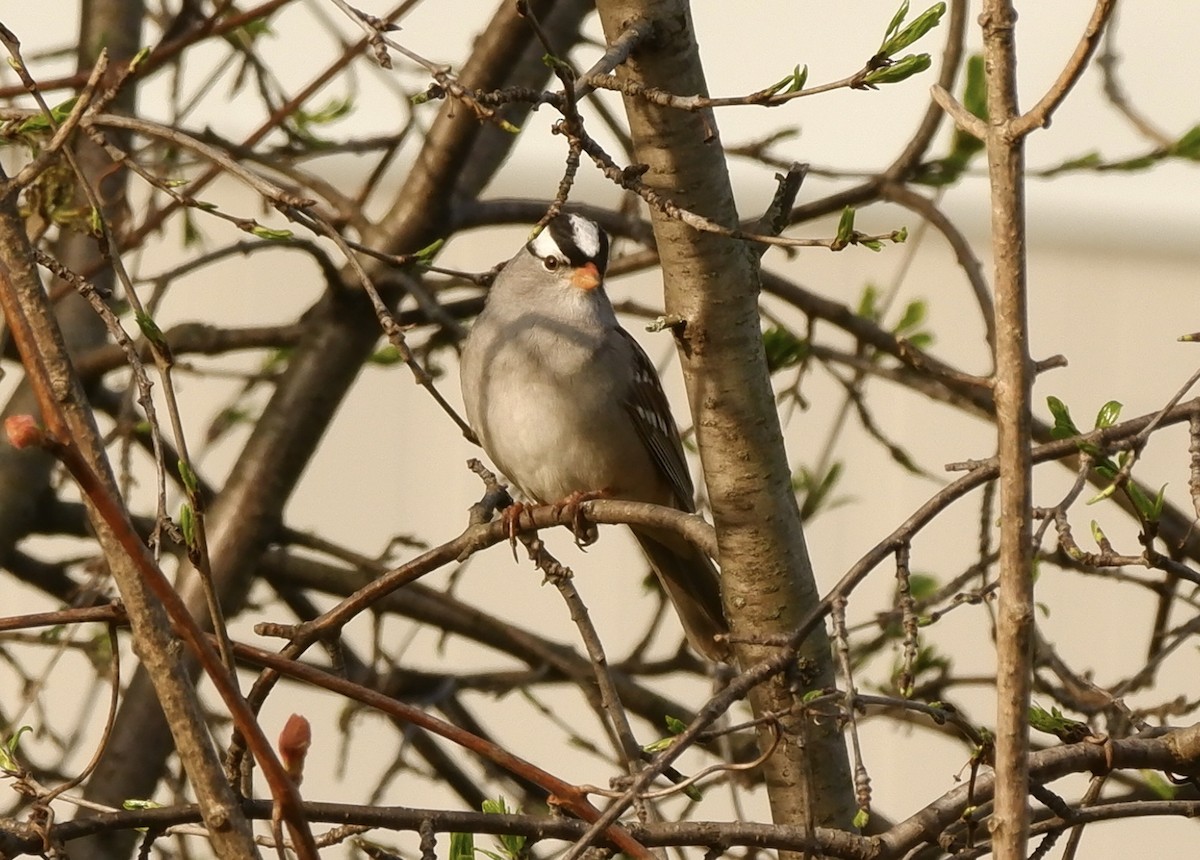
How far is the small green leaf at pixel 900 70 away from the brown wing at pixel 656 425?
1920mm

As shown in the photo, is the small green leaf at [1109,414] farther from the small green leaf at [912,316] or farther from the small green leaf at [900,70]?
the small green leaf at [912,316]

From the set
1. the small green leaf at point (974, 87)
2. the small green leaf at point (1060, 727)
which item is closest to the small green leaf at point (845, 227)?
the small green leaf at point (1060, 727)

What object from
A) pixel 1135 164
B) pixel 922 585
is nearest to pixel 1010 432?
pixel 1135 164

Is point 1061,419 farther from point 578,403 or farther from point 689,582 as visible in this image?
point 689,582

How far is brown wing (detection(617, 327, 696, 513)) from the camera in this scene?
143 inches

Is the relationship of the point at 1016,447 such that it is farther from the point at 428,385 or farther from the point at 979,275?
the point at 979,275

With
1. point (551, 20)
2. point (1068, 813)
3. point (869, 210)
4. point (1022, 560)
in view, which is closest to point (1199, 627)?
point (1068, 813)

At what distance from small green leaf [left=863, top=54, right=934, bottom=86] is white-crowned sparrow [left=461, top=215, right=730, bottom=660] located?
5.77ft

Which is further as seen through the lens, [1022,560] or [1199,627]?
[1199,627]

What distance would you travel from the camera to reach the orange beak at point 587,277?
143 inches

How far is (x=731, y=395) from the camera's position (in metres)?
2.12

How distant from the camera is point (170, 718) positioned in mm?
1265

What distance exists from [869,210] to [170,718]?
5.26 m

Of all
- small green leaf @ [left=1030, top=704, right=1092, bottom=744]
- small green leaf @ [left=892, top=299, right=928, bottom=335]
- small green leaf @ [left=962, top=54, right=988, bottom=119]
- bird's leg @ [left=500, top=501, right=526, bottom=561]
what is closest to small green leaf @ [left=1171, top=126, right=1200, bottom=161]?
small green leaf @ [left=962, top=54, right=988, bottom=119]
